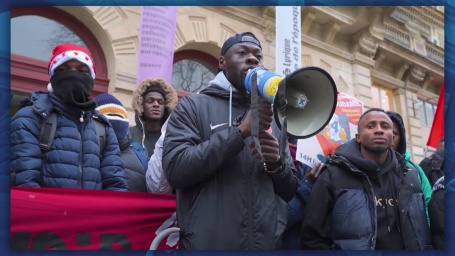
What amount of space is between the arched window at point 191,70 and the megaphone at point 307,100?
631 centimetres

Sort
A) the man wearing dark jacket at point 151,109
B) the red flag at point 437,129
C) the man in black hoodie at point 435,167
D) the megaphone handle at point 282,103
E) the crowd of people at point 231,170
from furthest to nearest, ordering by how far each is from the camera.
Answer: the red flag at point 437,129, the man in black hoodie at point 435,167, the man wearing dark jacket at point 151,109, the crowd of people at point 231,170, the megaphone handle at point 282,103

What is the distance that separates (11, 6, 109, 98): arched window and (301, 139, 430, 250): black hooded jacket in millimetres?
5145

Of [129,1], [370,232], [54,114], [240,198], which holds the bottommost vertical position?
[370,232]

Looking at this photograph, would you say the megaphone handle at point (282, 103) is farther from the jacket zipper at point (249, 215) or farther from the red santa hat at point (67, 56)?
the red santa hat at point (67, 56)

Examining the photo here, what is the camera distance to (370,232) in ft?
7.88

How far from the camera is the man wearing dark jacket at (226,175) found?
75.7 inches

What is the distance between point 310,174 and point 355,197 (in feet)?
1.41

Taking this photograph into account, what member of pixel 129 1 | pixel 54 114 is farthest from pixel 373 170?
pixel 129 1

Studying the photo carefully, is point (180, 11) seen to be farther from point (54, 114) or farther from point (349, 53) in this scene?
point (54, 114)

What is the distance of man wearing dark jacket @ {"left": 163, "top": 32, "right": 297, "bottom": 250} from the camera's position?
1922mm

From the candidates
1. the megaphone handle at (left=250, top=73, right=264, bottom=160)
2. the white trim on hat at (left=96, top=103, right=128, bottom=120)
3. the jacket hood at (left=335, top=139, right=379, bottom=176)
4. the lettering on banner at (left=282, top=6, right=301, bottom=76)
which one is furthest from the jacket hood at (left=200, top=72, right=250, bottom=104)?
the lettering on banner at (left=282, top=6, right=301, bottom=76)

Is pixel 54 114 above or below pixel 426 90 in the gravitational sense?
below

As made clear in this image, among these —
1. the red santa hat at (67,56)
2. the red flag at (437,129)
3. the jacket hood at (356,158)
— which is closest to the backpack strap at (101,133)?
the red santa hat at (67,56)

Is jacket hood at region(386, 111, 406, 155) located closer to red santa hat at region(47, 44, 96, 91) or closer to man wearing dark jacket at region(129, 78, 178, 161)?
man wearing dark jacket at region(129, 78, 178, 161)
